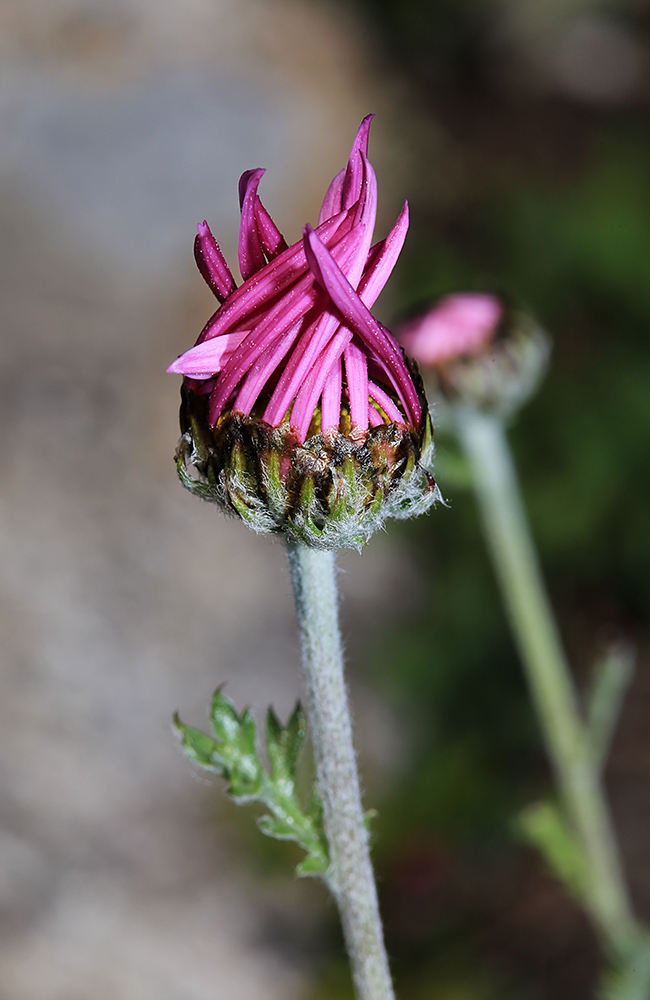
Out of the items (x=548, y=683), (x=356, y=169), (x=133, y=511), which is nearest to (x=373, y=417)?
(x=356, y=169)

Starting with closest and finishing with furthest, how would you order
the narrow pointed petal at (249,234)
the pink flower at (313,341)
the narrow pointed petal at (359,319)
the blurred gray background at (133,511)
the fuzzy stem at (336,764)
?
the narrow pointed petal at (359,319)
the pink flower at (313,341)
the narrow pointed petal at (249,234)
the fuzzy stem at (336,764)
the blurred gray background at (133,511)

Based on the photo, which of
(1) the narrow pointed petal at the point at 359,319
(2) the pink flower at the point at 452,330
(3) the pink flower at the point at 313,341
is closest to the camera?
(1) the narrow pointed petal at the point at 359,319

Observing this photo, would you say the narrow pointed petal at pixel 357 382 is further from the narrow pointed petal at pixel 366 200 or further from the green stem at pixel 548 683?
the green stem at pixel 548 683

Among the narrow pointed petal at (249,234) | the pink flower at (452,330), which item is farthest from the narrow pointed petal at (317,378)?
the pink flower at (452,330)

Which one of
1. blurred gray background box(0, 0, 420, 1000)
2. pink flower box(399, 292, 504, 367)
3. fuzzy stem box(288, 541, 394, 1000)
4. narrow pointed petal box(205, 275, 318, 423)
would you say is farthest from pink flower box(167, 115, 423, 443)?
blurred gray background box(0, 0, 420, 1000)

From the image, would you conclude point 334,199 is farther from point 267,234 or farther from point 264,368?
point 264,368

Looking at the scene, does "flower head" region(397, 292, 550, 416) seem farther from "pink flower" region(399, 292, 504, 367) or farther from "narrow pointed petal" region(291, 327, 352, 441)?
"narrow pointed petal" region(291, 327, 352, 441)
